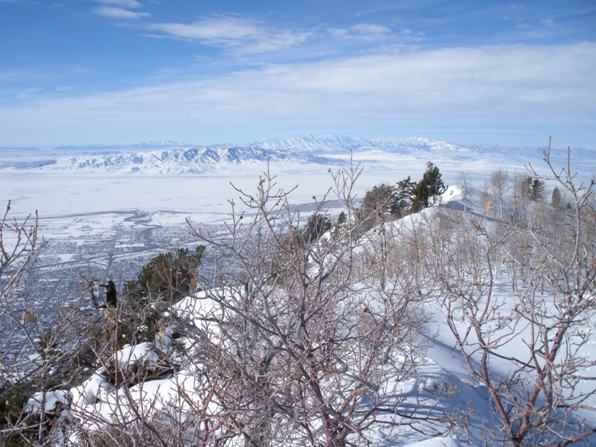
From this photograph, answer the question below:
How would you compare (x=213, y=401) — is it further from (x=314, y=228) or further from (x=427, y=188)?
(x=427, y=188)

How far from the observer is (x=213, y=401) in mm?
4074

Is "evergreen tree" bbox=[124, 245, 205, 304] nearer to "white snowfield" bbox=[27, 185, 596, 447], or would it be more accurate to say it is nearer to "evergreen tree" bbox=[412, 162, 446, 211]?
"white snowfield" bbox=[27, 185, 596, 447]

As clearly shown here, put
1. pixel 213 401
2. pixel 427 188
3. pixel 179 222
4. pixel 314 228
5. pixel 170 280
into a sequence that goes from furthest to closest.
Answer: pixel 179 222 → pixel 427 188 → pixel 314 228 → pixel 170 280 → pixel 213 401

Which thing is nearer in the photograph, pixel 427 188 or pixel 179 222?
pixel 427 188

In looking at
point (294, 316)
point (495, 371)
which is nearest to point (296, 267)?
point (294, 316)

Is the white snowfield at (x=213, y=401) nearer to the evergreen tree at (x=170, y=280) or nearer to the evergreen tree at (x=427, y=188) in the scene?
the evergreen tree at (x=170, y=280)

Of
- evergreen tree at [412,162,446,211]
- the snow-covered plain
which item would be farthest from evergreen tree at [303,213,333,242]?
evergreen tree at [412,162,446,211]

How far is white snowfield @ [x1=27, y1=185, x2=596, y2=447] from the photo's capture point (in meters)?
4.15

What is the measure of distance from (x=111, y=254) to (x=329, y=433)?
46.7 meters

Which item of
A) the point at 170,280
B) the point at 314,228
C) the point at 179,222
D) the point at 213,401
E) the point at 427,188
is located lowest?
the point at 179,222

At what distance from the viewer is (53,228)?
7894 cm

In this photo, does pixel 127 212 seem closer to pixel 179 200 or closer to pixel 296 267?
pixel 179 200

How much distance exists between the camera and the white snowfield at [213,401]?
13.6ft

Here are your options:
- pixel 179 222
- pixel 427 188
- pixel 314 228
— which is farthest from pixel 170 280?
pixel 179 222
